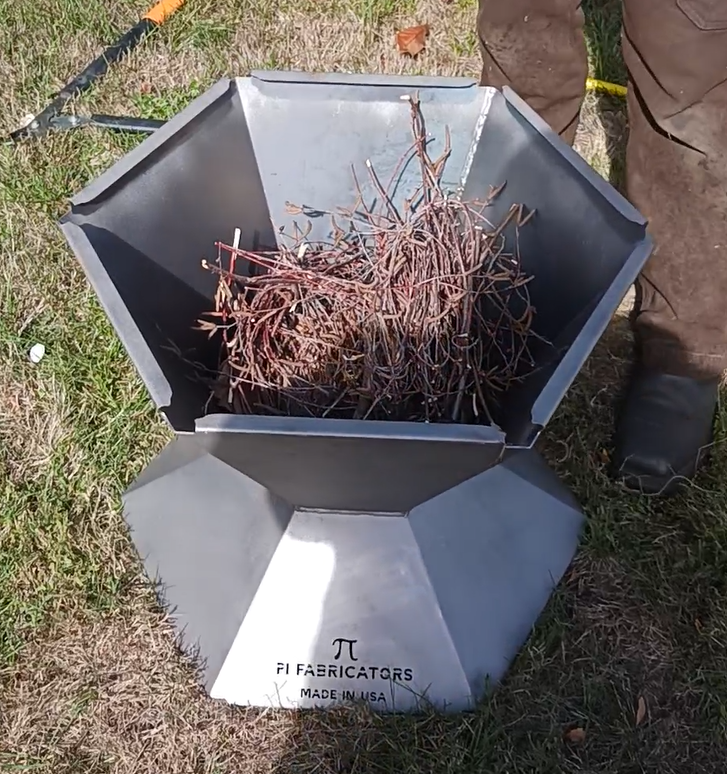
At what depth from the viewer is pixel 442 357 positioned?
4.02ft

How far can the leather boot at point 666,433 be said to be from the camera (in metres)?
1.47

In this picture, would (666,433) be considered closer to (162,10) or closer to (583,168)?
(583,168)

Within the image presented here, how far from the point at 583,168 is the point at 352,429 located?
45 centimetres

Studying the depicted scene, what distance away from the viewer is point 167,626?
136cm

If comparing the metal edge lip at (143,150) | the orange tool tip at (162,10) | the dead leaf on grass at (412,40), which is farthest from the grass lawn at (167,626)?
the dead leaf on grass at (412,40)

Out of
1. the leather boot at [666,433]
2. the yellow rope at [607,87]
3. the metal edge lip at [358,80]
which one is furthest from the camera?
the yellow rope at [607,87]

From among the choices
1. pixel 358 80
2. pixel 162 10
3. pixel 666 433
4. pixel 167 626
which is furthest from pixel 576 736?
pixel 162 10

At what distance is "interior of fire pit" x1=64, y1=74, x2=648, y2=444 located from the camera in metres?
1.00

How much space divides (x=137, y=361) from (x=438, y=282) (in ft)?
1.68

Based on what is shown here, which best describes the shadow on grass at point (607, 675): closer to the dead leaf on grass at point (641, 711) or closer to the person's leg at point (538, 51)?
the dead leaf on grass at point (641, 711)

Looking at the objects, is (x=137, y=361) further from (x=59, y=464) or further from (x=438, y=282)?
(x=59, y=464)

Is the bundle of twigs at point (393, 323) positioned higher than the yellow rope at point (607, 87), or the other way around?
the yellow rope at point (607, 87)

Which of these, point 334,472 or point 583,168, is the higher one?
point 583,168

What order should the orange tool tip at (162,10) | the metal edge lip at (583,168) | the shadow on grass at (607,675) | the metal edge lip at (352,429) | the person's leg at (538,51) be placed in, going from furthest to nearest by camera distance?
the orange tool tip at (162,10), the person's leg at (538,51), the shadow on grass at (607,675), the metal edge lip at (583,168), the metal edge lip at (352,429)
